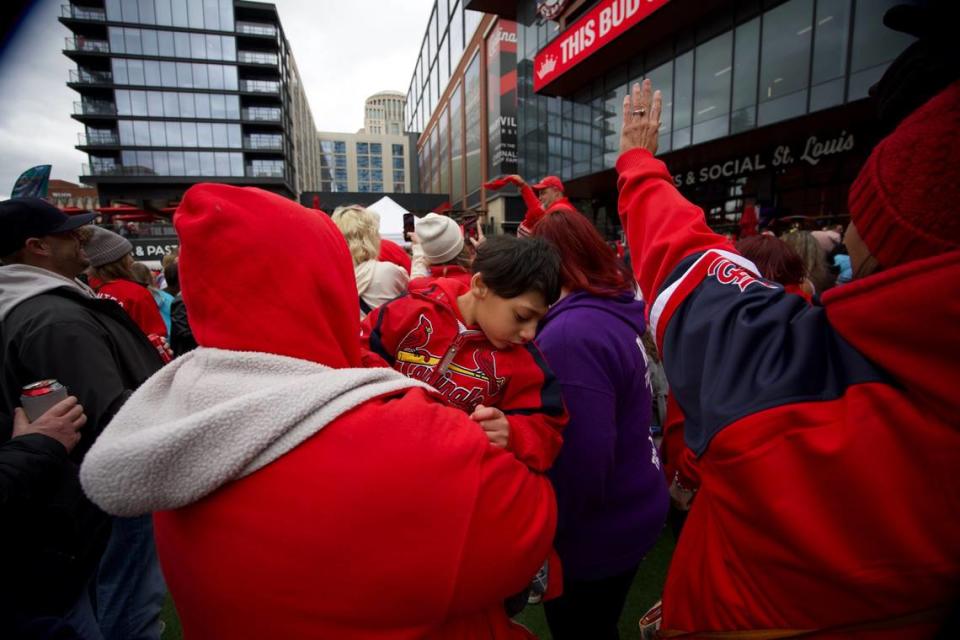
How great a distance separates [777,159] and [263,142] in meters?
49.1

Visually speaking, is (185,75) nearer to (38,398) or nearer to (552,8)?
(552,8)

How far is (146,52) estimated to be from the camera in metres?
43.6

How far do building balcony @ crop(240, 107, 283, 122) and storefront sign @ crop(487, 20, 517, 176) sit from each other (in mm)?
29015

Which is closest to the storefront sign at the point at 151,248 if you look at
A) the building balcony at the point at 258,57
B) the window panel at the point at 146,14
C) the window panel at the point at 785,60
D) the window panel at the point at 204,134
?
the window panel at the point at 785,60

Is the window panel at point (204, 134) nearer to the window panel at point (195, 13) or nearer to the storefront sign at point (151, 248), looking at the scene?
the window panel at point (195, 13)

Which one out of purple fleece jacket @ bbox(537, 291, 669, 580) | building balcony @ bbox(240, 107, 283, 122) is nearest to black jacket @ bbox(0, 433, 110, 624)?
purple fleece jacket @ bbox(537, 291, 669, 580)

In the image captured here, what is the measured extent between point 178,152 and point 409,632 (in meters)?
56.5

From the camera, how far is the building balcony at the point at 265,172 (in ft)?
155

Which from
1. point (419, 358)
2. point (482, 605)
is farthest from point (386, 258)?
point (482, 605)

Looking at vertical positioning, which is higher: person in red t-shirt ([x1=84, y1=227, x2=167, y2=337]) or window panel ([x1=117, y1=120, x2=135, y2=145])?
window panel ([x1=117, y1=120, x2=135, y2=145])

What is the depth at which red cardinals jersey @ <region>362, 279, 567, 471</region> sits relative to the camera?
151 centimetres

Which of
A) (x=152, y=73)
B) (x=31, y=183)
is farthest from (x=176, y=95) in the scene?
(x=31, y=183)

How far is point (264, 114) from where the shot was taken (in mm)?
47156

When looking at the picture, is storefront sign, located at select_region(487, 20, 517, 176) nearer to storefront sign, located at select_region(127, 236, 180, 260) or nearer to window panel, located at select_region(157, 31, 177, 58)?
storefront sign, located at select_region(127, 236, 180, 260)
